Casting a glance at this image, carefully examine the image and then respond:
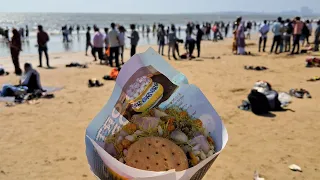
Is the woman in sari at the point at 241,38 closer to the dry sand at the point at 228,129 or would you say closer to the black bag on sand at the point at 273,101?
the dry sand at the point at 228,129

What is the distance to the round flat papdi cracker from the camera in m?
1.73

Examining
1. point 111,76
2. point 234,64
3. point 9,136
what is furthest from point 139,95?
point 234,64

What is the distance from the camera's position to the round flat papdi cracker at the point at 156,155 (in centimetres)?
173

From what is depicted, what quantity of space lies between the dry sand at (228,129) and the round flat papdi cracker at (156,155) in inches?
99.2

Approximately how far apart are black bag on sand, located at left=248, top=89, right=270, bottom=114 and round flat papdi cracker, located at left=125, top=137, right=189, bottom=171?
5208 millimetres

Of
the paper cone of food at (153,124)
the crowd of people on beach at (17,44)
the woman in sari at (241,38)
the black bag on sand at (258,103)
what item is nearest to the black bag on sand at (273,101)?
the black bag on sand at (258,103)

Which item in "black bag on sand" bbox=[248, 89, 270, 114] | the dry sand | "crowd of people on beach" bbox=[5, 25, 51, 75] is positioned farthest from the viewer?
"crowd of people on beach" bbox=[5, 25, 51, 75]

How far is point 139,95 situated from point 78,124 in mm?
4598

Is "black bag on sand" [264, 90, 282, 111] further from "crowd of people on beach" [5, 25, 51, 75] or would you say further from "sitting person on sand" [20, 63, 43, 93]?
"crowd of people on beach" [5, 25, 51, 75]

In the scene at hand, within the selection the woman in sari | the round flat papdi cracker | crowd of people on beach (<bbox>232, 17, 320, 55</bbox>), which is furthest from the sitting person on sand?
the woman in sari

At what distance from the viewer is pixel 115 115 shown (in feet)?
6.15

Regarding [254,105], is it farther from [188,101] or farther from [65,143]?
[188,101]

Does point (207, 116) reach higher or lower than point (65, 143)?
higher

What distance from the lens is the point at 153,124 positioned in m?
1.87
